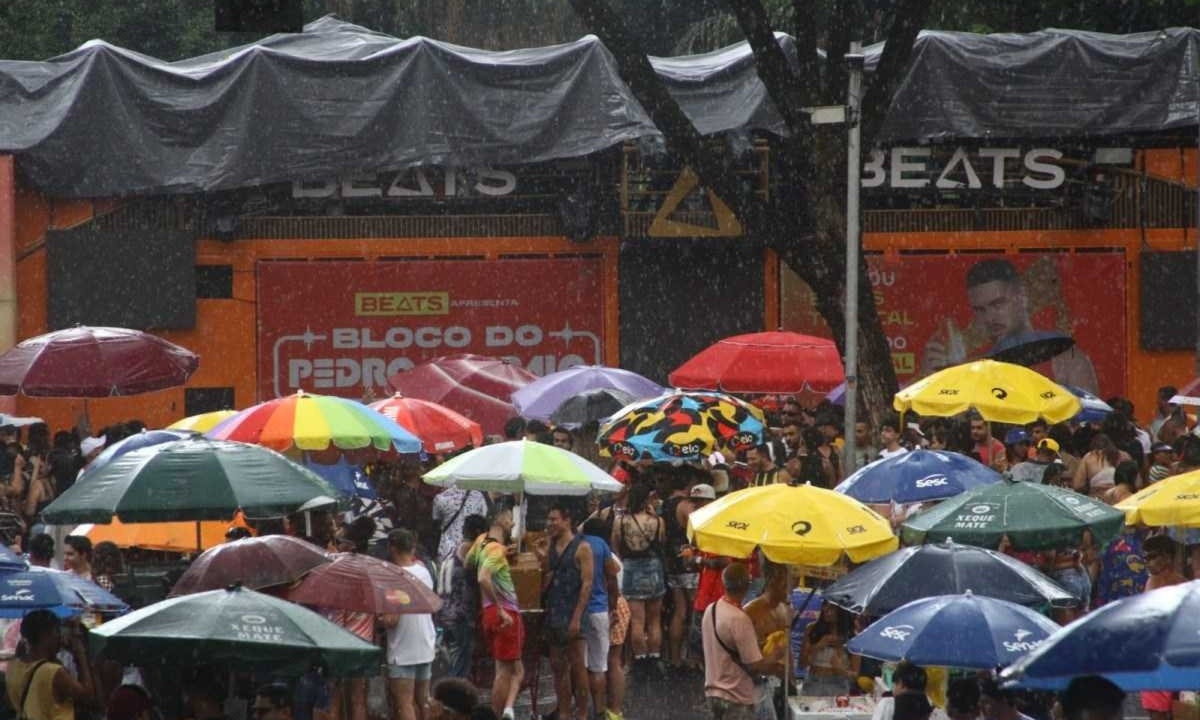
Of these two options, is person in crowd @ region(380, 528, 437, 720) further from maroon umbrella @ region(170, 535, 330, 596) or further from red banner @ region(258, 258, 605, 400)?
red banner @ region(258, 258, 605, 400)

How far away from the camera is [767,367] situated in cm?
1998

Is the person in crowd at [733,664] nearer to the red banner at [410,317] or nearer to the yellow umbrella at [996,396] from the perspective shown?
the yellow umbrella at [996,396]

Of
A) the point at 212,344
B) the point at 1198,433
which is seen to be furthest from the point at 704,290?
the point at 1198,433

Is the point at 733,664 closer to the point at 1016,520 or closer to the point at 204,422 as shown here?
the point at 1016,520

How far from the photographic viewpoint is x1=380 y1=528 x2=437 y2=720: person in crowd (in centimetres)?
1216

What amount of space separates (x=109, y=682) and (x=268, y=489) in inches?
65.5

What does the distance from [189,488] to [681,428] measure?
18.0 ft

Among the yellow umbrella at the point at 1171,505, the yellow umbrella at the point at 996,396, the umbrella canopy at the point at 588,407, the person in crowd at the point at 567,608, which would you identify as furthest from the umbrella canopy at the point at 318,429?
the yellow umbrella at the point at 1171,505

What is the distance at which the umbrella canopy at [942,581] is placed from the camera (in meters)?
10.3

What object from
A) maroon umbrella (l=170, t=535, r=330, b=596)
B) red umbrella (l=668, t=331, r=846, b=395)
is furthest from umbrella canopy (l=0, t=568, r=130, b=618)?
red umbrella (l=668, t=331, r=846, b=395)

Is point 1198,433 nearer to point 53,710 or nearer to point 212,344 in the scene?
point 53,710

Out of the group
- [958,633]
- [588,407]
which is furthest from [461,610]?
[588,407]

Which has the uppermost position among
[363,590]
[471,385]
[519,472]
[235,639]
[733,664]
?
[235,639]

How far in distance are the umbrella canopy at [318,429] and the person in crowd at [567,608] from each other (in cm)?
219
